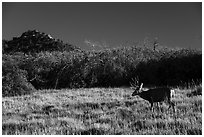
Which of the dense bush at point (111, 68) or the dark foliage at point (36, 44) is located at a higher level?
the dark foliage at point (36, 44)

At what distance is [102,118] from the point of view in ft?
22.4

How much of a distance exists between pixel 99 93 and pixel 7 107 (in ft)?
9.94

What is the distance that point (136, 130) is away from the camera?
5.91 m

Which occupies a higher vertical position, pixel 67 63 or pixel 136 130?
pixel 67 63

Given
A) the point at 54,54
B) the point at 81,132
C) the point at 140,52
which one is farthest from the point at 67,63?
the point at 81,132

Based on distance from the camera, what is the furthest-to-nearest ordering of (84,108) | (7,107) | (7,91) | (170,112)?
(7,91) < (7,107) < (84,108) < (170,112)

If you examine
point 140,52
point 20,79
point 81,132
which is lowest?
point 81,132

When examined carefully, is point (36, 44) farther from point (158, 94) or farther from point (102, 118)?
point (102, 118)

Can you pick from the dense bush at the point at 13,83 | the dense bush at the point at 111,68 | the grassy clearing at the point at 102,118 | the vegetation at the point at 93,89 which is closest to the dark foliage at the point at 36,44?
the vegetation at the point at 93,89

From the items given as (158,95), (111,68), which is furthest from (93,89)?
(158,95)

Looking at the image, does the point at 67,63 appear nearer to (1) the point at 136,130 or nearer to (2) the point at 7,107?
(2) the point at 7,107

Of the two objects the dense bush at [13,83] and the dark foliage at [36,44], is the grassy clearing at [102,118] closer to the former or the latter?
the dense bush at [13,83]

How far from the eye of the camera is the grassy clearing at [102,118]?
5.90 metres

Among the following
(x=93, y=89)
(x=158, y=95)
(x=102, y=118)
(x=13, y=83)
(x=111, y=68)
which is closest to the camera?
(x=102, y=118)
